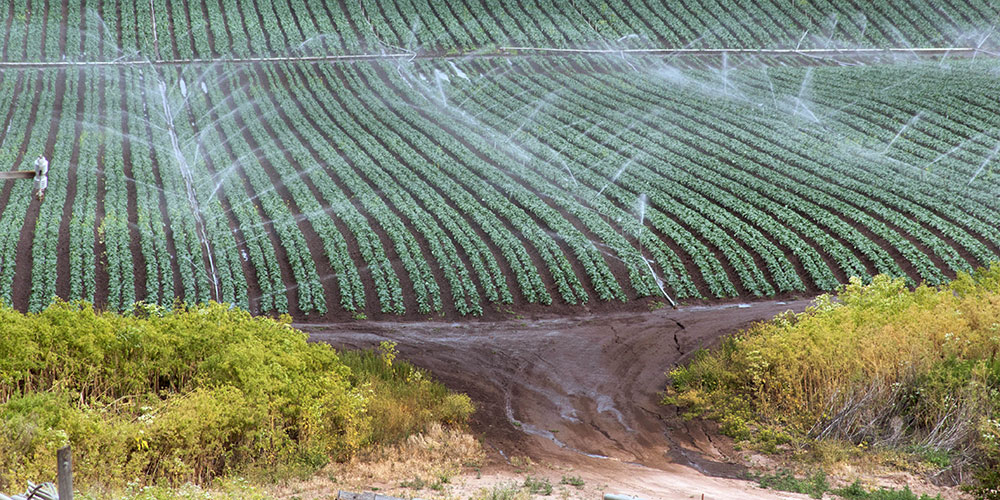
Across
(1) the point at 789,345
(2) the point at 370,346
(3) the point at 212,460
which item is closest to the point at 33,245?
(2) the point at 370,346

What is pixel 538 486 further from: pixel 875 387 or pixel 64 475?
pixel 64 475

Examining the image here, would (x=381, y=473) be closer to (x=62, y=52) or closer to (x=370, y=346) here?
(x=370, y=346)

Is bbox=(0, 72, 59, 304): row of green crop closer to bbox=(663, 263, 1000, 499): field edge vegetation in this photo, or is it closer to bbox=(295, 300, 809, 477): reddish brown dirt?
bbox=(295, 300, 809, 477): reddish brown dirt

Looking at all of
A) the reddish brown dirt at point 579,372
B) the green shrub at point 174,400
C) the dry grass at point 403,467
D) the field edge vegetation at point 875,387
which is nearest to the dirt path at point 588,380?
the reddish brown dirt at point 579,372

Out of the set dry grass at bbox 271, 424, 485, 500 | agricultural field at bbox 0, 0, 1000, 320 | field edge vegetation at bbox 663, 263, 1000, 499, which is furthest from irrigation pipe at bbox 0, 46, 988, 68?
dry grass at bbox 271, 424, 485, 500

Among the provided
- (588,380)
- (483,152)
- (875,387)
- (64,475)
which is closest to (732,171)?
(483,152)

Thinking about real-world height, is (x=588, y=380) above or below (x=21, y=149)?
below

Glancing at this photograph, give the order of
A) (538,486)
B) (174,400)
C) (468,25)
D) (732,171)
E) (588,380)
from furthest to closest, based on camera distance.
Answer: (468,25), (732,171), (588,380), (538,486), (174,400)
